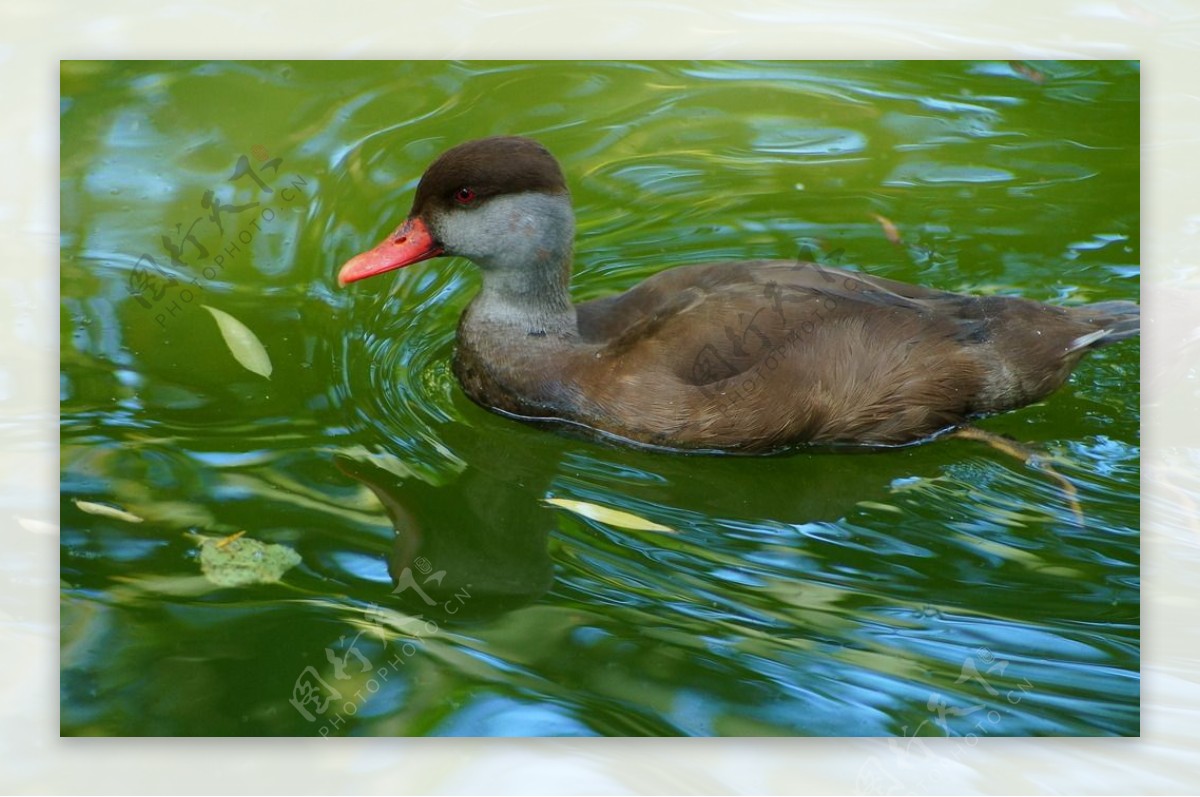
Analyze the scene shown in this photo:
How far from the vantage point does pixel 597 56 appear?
394 centimetres

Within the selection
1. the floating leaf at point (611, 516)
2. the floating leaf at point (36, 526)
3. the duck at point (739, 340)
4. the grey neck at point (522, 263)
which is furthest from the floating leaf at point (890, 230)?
the floating leaf at point (36, 526)

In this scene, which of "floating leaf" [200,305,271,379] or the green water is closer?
the green water

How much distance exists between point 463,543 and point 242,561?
1.73 feet

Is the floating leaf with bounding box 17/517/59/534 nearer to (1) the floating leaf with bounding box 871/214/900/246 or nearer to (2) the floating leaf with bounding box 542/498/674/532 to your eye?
(2) the floating leaf with bounding box 542/498/674/532

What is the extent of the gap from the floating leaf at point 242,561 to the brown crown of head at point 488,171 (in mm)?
976

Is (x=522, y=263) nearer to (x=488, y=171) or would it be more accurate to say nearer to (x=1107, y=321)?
(x=488, y=171)

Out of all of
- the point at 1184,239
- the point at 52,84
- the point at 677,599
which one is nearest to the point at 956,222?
the point at 1184,239

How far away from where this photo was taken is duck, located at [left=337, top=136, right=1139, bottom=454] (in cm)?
400

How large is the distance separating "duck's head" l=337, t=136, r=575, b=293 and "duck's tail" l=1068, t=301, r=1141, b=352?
52.9 inches

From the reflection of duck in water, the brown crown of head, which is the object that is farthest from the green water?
the brown crown of head

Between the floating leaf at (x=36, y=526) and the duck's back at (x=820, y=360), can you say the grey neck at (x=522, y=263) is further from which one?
the floating leaf at (x=36, y=526)

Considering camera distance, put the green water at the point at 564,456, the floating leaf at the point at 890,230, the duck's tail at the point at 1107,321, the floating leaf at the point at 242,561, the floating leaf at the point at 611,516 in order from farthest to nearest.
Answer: the floating leaf at the point at 890,230 → the duck's tail at the point at 1107,321 → the floating leaf at the point at 611,516 → the floating leaf at the point at 242,561 → the green water at the point at 564,456

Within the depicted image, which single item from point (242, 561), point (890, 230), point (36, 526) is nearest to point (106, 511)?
point (36, 526)

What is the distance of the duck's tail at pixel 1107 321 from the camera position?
3.97 meters
